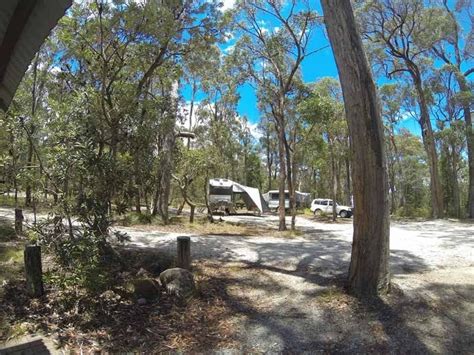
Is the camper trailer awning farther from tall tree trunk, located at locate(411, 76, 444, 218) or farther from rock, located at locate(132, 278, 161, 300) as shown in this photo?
tall tree trunk, located at locate(411, 76, 444, 218)

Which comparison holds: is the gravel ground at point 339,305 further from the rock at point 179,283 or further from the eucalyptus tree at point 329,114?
the eucalyptus tree at point 329,114

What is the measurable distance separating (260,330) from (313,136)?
804 inches

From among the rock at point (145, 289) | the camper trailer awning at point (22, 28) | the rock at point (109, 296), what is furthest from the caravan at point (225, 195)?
the camper trailer awning at point (22, 28)

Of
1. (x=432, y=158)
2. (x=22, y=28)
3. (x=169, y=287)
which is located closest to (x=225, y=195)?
(x=432, y=158)

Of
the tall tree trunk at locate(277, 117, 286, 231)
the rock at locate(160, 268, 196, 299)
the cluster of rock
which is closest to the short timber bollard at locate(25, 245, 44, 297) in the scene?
the cluster of rock

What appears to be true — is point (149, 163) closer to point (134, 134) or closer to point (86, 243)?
point (134, 134)

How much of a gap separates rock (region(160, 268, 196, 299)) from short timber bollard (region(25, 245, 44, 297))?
1.79 metres

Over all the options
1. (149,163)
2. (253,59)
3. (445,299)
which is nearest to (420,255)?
(445,299)

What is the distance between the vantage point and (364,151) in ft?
17.9

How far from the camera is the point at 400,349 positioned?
14.3ft

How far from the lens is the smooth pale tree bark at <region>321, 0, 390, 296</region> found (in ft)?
17.9

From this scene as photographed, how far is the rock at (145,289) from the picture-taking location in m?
5.88

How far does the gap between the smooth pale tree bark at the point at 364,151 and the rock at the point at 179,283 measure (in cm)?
248

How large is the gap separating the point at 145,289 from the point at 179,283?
0.51 m
